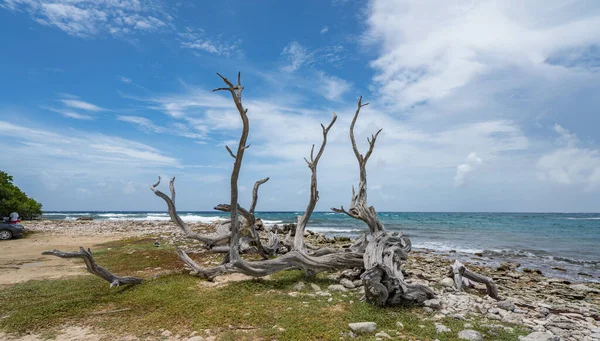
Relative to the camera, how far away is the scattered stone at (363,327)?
5.59m

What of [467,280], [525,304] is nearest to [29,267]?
[467,280]

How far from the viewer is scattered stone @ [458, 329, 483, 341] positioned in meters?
5.29

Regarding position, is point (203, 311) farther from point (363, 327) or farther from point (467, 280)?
point (467, 280)

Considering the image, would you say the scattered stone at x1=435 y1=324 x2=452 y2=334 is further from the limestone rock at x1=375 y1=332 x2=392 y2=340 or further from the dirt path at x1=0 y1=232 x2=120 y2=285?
the dirt path at x1=0 y1=232 x2=120 y2=285

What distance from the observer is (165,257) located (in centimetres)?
1337

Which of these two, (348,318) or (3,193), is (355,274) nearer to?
(348,318)

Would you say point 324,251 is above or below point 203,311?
above

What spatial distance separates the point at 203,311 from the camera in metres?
6.62

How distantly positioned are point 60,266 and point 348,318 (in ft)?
Answer: 36.6

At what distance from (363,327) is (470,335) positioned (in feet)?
5.60

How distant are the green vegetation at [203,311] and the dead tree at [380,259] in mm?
337

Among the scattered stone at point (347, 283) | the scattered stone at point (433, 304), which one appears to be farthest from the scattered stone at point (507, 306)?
the scattered stone at point (347, 283)

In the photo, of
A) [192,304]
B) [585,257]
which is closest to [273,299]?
[192,304]

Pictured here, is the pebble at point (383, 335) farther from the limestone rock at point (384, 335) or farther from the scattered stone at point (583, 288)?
the scattered stone at point (583, 288)
